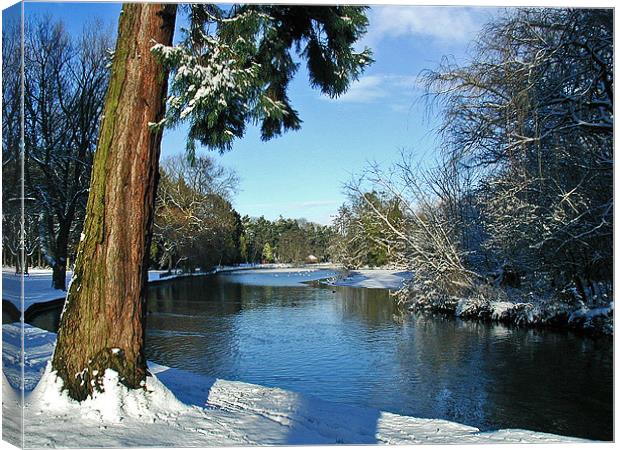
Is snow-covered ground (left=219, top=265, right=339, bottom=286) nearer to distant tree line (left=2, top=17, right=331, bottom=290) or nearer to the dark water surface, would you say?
distant tree line (left=2, top=17, right=331, bottom=290)

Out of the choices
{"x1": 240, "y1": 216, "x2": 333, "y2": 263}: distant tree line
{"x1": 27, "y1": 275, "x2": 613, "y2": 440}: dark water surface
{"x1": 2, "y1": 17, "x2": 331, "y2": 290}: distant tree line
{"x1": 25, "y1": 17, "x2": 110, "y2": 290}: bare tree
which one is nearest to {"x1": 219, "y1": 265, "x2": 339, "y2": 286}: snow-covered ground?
{"x1": 240, "y1": 216, "x2": 333, "y2": 263}: distant tree line

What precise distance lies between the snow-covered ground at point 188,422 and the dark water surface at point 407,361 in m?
1.11

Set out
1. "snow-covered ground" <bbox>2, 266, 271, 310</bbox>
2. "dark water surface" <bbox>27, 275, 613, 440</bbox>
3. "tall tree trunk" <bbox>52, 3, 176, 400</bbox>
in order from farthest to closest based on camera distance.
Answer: "dark water surface" <bbox>27, 275, 613, 440</bbox> → "snow-covered ground" <bbox>2, 266, 271, 310</bbox> → "tall tree trunk" <bbox>52, 3, 176, 400</bbox>

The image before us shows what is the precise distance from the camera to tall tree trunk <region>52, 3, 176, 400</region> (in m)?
3.39

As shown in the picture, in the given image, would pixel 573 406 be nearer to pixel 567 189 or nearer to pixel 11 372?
pixel 567 189

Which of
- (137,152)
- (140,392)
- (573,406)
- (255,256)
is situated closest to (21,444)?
Answer: (140,392)

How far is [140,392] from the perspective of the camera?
3410 millimetres

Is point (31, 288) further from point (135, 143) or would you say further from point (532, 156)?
point (532, 156)

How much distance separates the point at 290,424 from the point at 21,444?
1.54 m

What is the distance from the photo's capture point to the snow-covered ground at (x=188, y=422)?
10.3 feet

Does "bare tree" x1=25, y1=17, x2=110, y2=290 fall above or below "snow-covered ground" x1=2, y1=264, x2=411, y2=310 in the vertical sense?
above

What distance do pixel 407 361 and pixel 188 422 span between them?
4102mm

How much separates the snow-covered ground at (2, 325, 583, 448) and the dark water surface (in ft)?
3.63

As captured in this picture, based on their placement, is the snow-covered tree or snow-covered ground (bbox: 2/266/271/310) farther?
snow-covered ground (bbox: 2/266/271/310)
